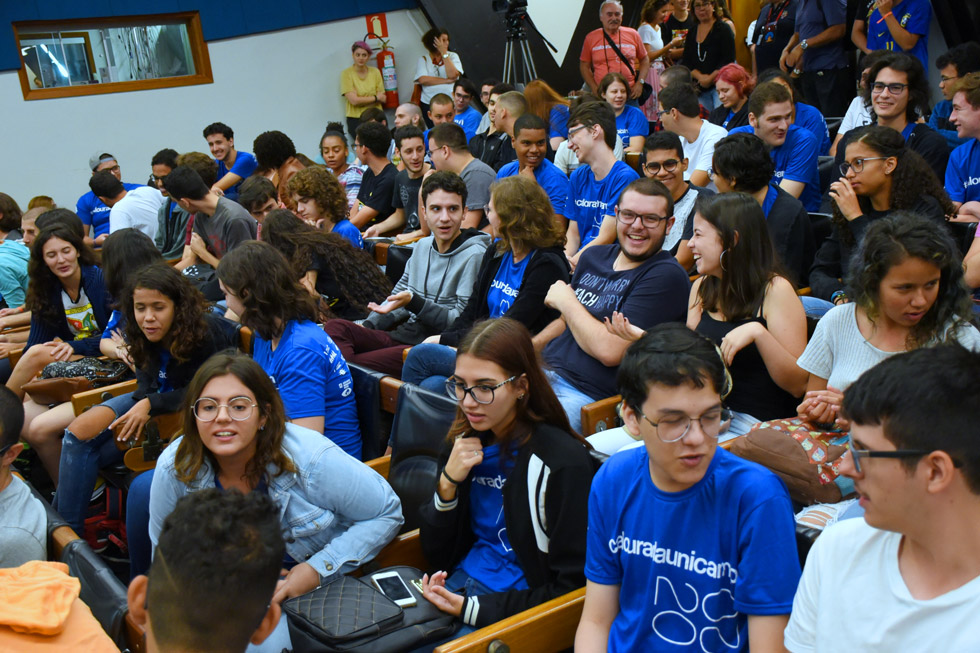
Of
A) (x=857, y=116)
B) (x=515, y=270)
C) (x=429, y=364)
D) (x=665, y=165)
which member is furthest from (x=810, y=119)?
(x=429, y=364)

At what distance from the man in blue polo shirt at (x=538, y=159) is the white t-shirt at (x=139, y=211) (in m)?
2.67

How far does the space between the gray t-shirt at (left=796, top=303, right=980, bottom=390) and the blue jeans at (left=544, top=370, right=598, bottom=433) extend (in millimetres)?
722

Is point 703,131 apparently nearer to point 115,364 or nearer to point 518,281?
point 518,281

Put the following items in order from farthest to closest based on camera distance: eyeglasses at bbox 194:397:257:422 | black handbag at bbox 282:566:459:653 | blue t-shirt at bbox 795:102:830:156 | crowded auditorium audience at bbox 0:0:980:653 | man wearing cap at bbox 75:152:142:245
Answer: man wearing cap at bbox 75:152:142:245
blue t-shirt at bbox 795:102:830:156
eyeglasses at bbox 194:397:257:422
black handbag at bbox 282:566:459:653
crowded auditorium audience at bbox 0:0:980:653

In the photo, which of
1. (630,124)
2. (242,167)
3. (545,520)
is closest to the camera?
(545,520)

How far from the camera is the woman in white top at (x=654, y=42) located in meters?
7.84

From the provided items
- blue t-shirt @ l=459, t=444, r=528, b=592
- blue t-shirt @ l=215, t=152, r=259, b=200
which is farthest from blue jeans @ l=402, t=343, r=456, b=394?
blue t-shirt @ l=215, t=152, r=259, b=200

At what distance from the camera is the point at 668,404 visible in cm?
161

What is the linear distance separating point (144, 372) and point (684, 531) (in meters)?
2.39

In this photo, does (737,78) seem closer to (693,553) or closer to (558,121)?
(558,121)

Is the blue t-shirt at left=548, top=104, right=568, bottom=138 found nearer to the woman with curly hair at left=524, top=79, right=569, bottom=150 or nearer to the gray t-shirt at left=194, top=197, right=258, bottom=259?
the woman with curly hair at left=524, top=79, right=569, bottom=150

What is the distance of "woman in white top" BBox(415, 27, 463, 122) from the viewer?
9.30 meters

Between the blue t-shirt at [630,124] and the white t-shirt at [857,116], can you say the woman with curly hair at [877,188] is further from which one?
the blue t-shirt at [630,124]

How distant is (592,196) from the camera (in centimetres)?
452
